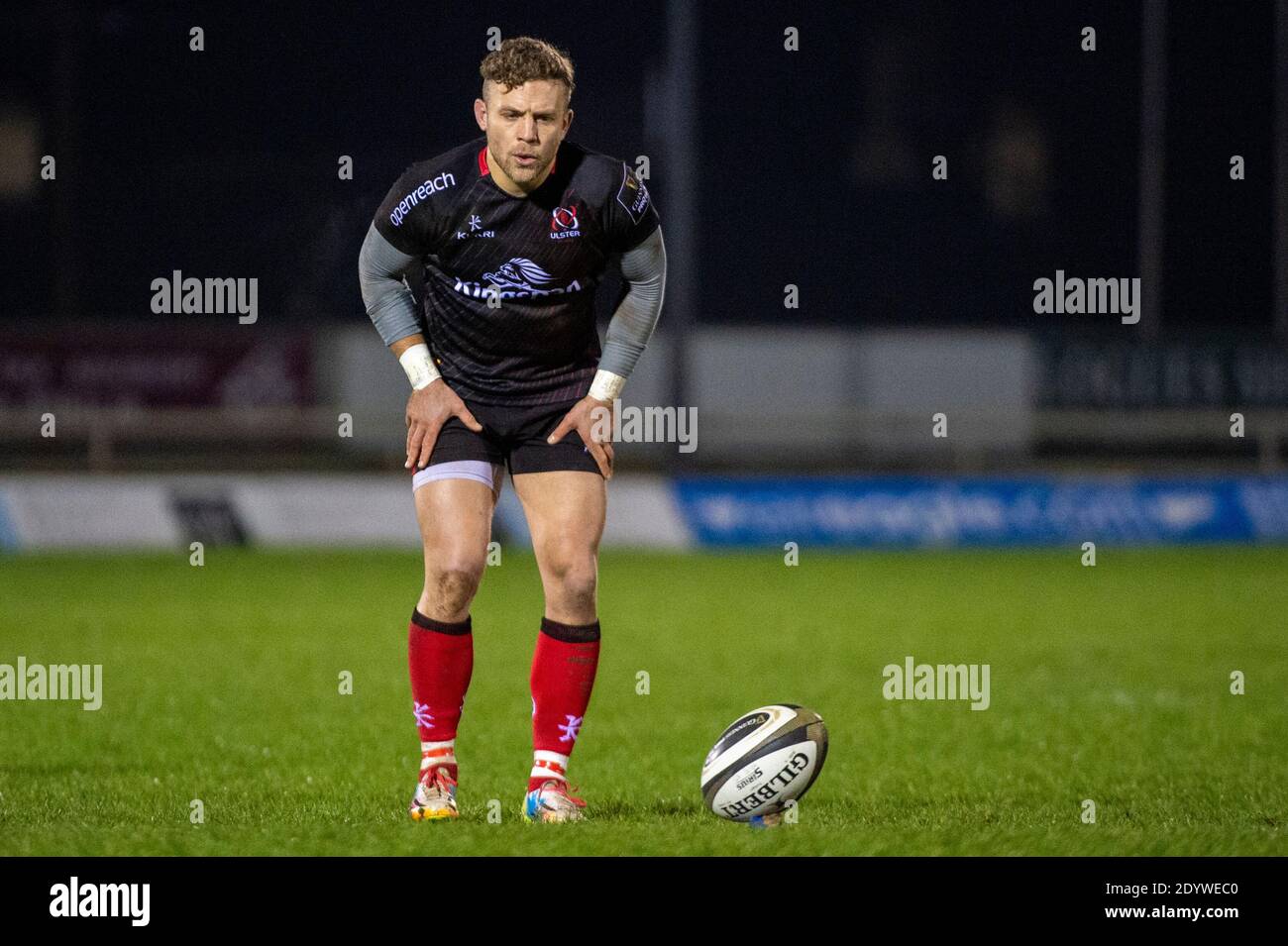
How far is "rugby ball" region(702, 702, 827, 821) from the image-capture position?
18.7 ft

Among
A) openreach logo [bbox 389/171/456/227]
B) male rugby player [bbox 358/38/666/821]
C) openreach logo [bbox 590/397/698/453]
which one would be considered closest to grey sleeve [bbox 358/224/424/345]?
male rugby player [bbox 358/38/666/821]

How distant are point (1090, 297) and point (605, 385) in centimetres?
2438

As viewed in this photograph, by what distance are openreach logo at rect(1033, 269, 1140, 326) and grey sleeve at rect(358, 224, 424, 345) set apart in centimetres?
2144

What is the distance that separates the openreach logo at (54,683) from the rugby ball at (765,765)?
4064mm

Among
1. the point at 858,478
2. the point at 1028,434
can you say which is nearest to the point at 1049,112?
the point at 1028,434

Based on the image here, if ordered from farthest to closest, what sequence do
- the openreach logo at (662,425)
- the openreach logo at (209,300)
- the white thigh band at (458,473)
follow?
the openreach logo at (209,300)
the openreach logo at (662,425)
the white thigh band at (458,473)

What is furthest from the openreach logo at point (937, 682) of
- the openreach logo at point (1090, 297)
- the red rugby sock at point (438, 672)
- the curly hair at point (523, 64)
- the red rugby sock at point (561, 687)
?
the openreach logo at point (1090, 297)

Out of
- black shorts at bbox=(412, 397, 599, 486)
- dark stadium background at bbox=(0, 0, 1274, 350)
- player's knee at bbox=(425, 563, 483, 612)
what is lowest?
player's knee at bbox=(425, 563, 483, 612)

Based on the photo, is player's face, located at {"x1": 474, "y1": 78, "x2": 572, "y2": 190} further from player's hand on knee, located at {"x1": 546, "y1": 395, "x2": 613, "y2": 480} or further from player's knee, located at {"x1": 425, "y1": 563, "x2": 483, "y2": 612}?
player's knee, located at {"x1": 425, "y1": 563, "x2": 483, "y2": 612}

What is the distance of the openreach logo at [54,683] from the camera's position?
8969 mm

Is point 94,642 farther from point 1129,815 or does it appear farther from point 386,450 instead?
point 386,450

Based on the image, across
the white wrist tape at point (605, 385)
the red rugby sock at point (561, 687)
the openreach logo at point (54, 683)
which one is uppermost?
the white wrist tape at point (605, 385)

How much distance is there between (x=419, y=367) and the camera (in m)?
5.88
